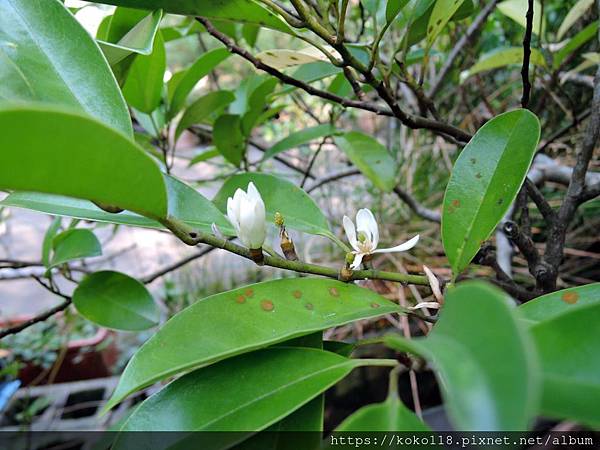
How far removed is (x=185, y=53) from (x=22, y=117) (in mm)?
4739

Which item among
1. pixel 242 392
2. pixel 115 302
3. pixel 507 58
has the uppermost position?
pixel 507 58

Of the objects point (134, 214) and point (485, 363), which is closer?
point (485, 363)

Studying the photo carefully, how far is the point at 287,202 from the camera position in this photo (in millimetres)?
389

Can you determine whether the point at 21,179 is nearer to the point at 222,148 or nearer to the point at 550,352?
the point at 550,352

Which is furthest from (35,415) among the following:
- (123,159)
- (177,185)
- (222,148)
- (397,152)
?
(397,152)

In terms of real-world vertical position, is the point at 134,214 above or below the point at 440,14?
below

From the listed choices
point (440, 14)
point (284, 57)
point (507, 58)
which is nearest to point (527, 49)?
point (440, 14)

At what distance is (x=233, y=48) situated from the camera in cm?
40

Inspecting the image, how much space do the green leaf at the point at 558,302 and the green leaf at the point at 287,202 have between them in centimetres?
16

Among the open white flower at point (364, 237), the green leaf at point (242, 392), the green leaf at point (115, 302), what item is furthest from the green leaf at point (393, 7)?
the green leaf at point (115, 302)

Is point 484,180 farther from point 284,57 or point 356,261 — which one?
point 284,57

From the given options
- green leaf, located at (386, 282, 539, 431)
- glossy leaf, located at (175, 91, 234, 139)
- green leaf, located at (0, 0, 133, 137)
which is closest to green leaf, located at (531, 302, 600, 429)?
green leaf, located at (386, 282, 539, 431)

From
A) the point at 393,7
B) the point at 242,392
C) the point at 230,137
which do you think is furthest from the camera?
the point at 230,137

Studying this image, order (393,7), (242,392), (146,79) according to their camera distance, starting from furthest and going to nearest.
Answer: (146,79) → (393,7) → (242,392)
